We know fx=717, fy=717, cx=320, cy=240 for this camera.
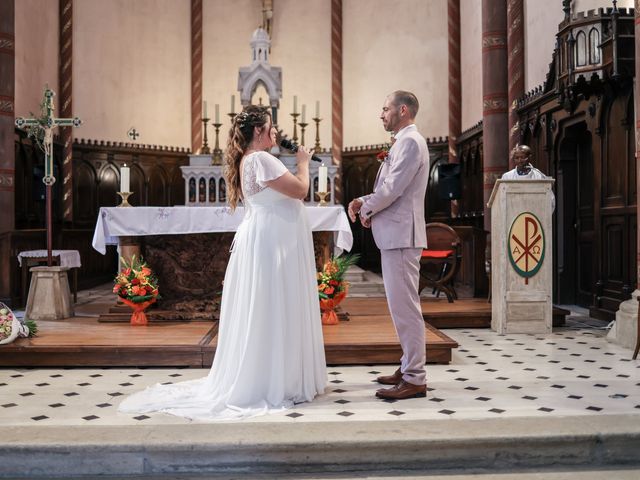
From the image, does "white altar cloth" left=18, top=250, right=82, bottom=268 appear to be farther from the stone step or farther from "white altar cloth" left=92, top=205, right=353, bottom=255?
the stone step

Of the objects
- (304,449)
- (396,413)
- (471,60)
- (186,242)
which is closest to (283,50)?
(471,60)

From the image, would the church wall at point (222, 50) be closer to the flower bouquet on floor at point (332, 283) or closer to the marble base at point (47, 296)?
the marble base at point (47, 296)

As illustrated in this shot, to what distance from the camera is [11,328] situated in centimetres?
530

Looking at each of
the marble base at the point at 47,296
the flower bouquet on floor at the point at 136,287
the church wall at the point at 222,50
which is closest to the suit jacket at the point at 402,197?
the flower bouquet on floor at the point at 136,287

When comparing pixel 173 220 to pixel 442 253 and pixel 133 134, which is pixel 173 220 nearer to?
pixel 442 253

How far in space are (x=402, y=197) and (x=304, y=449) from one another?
1.43 meters

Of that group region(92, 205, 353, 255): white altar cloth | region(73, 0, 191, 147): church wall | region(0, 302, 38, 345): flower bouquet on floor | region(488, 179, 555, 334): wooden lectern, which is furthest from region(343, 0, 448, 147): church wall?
region(0, 302, 38, 345): flower bouquet on floor

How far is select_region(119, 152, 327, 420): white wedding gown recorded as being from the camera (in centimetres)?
379

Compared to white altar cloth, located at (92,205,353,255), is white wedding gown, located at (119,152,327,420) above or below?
below

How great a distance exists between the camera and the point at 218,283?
6730 mm

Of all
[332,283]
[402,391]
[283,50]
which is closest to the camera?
[402,391]

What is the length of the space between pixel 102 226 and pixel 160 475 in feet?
11.9

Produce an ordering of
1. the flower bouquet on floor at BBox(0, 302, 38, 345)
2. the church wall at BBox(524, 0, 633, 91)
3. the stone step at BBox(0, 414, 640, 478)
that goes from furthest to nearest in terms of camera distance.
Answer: the church wall at BBox(524, 0, 633, 91), the flower bouquet on floor at BBox(0, 302, 38, 345), the stone step at BBox(0, 414, 640, 478)

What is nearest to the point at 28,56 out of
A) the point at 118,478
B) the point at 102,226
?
the point at 102,226
